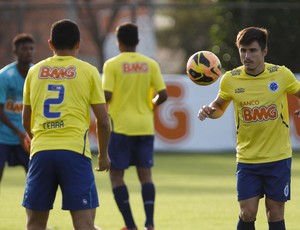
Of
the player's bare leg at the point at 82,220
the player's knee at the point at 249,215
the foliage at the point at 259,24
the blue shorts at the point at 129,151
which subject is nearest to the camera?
the player's bare leg at the point at 82,220

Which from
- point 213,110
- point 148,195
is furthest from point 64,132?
point 148,195

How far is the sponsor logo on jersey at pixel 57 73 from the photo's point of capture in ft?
26.8

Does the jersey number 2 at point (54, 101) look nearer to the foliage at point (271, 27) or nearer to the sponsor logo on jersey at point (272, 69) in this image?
the sponsor logo on jersey at point (272, 69)

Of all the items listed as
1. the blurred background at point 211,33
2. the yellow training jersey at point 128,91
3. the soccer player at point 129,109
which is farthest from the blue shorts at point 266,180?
the blurred background at point 211,33

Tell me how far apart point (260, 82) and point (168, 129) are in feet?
41.9

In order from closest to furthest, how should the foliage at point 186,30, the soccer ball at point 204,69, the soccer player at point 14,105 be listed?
the soccer ball at point 204,69 → the soccer player at point 14,105 → the foliage at point 186,30

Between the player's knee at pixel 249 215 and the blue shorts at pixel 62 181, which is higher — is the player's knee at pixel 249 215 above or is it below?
below

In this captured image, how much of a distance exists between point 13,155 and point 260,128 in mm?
4164

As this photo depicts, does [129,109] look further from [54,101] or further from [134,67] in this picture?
[54,101]

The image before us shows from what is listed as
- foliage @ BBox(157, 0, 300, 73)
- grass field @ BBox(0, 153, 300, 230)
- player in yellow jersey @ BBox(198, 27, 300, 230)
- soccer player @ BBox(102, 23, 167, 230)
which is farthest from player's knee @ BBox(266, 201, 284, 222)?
foliage @ BBox(157, 0, 300, 73)

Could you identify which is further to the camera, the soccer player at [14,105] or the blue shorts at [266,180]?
the soccer player at [14,105]

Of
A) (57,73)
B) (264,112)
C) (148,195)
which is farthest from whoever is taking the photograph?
(148,195)

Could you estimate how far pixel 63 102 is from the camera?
8.15 m

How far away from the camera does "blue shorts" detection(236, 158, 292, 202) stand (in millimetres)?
9023
